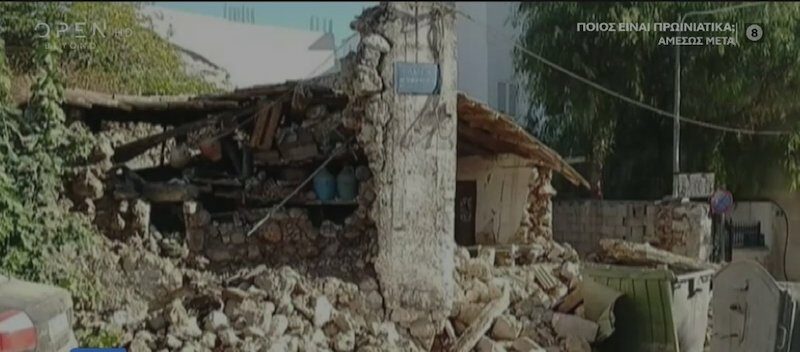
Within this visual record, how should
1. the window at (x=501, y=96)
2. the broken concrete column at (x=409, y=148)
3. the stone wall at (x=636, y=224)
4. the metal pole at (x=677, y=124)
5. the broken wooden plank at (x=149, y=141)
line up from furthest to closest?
the window at (x=501, y=96), the metal pole at (x=677, y=124), the stone wall at (x=636, y=224), the broken wooden plank at (x=149, y=141), the broken concrete column at (x=409, y=148)

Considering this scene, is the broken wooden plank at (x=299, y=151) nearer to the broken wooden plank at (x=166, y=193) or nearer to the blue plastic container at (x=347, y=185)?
the blue plastic container at (x=347, y=185)

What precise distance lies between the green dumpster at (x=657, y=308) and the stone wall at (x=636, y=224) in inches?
97.9

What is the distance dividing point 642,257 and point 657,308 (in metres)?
1.06

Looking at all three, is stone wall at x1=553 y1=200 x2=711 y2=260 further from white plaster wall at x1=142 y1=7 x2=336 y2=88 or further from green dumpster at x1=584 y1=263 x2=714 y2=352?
white plaster wall at x1=142 y1=7 x2=336 y2=88

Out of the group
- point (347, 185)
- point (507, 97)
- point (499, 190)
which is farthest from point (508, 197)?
point (347, 185)

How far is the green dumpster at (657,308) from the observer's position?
638 centimetres

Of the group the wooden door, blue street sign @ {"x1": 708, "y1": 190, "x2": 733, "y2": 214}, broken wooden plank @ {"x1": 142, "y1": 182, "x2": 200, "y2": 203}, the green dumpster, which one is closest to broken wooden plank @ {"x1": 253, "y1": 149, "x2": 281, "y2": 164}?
broken wooden plank @ {"x1": 142, "y1": 182, "x2": 200, "y2": 203}

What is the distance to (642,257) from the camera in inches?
291

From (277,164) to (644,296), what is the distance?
341cm

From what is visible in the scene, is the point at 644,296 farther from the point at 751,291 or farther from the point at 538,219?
the point at 538,219

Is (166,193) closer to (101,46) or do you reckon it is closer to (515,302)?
(101,46)

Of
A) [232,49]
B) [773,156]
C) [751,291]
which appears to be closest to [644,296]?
[751,291]

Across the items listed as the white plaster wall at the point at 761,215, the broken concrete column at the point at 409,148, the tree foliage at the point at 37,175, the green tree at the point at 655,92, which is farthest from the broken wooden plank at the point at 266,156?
the white plaster wall at the point at 761,215

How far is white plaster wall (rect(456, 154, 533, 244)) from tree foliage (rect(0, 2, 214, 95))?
3.57 m
